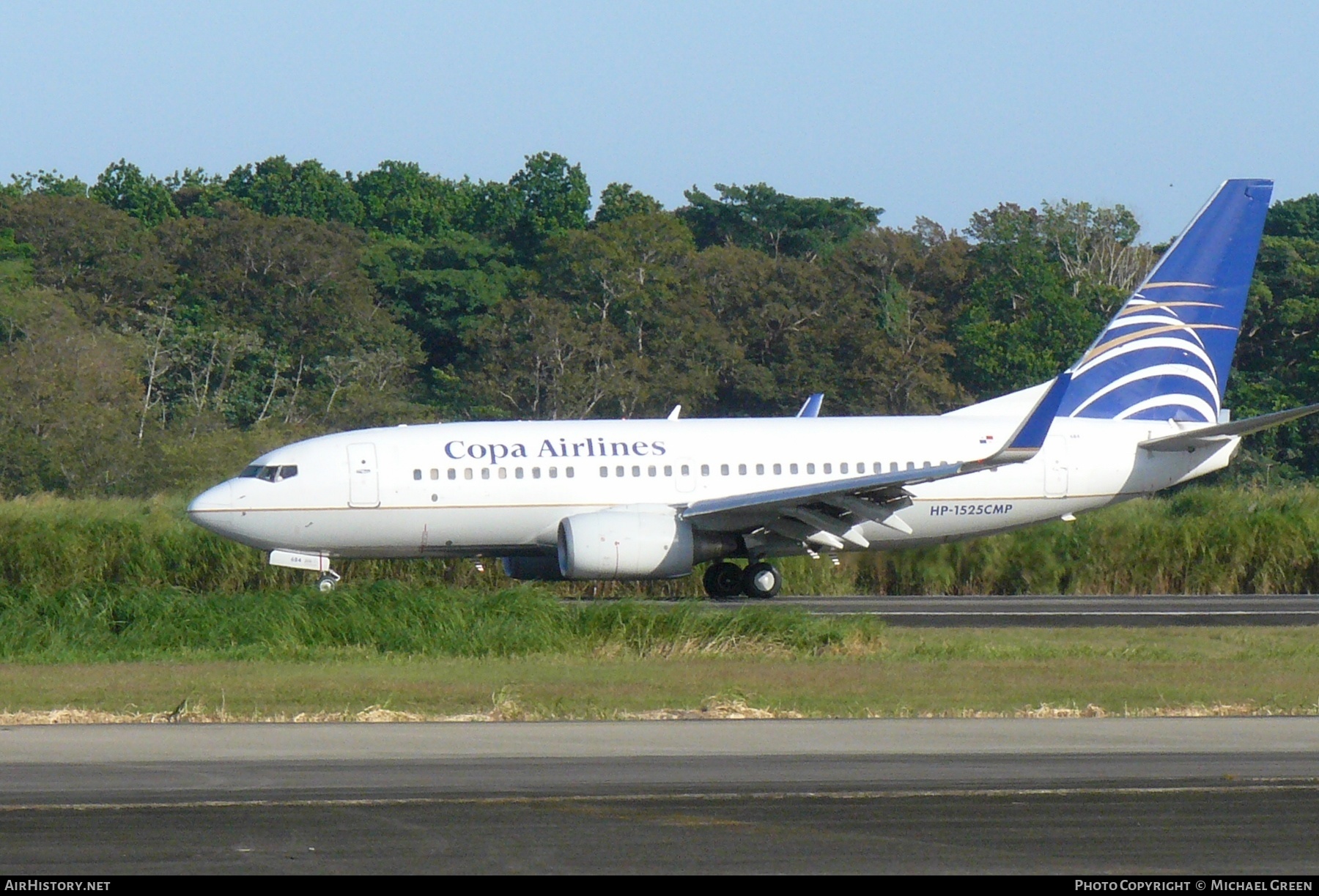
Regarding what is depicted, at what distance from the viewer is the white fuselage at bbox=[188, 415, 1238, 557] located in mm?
27016

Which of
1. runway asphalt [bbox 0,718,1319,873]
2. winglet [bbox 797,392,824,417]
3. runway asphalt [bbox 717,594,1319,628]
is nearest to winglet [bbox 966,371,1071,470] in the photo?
runway asphalt [bbox 717,594,1319,628]

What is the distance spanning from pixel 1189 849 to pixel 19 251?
197 ft

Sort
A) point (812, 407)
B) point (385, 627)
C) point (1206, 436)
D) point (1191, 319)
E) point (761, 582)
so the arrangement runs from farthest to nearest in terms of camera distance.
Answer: point (812, 407)
point (1191, 319)
point (1206, 436)
point (761, 582)
point (385, 627)

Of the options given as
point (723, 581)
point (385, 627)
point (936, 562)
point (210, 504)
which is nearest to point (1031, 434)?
point (936, 562)

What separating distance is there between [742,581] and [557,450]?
3455 millimetres

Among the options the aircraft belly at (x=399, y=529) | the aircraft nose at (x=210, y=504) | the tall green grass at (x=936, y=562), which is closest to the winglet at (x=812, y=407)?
the tall green grass at (x=936, y=562)

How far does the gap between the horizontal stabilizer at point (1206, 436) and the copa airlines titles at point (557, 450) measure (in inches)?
308

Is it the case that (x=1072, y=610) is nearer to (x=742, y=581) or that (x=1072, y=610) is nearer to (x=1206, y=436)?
(x=1206, y=436)

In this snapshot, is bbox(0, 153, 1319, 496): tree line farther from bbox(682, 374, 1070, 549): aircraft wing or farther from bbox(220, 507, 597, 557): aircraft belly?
bbox(682, 374, 1070, 549): aircraft wing

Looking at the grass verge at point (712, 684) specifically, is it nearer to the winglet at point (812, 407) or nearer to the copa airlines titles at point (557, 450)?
the copa airlines titles at point (557, 450)

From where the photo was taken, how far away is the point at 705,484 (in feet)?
91.4

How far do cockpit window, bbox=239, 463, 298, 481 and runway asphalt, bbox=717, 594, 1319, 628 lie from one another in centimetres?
679

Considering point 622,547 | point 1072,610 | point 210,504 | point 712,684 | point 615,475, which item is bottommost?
point 1072,610
